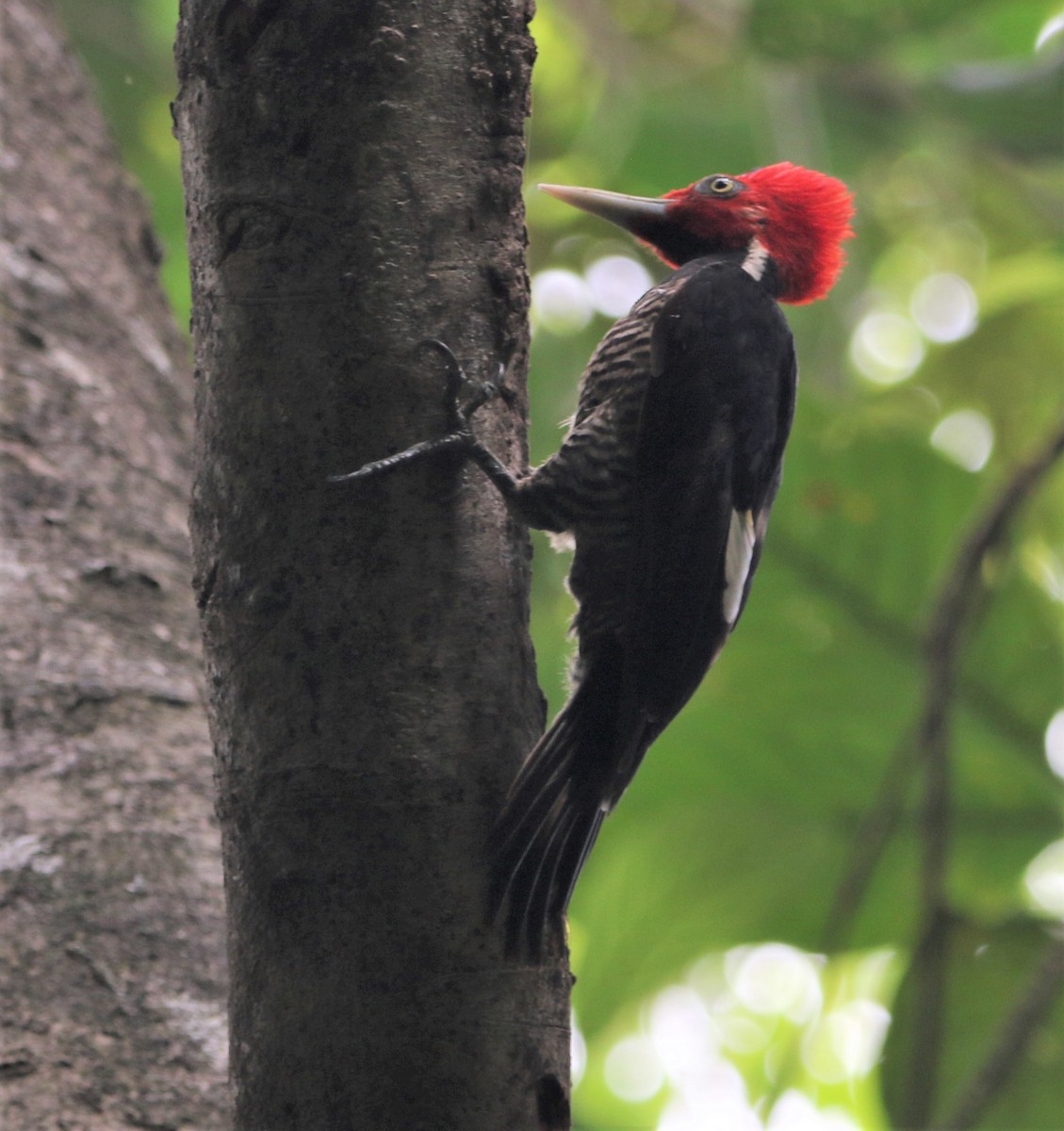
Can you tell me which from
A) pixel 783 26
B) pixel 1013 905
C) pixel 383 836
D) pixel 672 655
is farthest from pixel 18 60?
pixel 1013 905

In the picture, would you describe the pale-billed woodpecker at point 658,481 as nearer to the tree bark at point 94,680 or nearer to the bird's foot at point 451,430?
the bird's foot at point 451,430

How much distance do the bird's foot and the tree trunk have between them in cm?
1

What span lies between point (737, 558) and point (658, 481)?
193mm

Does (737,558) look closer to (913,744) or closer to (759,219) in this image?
(913,744)

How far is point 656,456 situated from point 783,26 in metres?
1.38

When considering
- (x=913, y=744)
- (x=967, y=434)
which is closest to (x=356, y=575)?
(x=913, y=744)

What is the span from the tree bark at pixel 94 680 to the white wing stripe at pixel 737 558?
0.89 meters

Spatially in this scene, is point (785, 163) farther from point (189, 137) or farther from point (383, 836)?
point (383, 836)

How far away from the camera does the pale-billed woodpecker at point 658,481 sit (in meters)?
1.72

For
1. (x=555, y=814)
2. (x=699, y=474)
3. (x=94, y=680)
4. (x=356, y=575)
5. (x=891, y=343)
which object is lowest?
(x=555, y=814)

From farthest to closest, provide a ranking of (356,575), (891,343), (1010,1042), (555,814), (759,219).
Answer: (891,343), (759,219), (1010,1042), (555,814), (356,575)

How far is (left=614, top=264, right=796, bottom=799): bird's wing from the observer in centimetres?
203

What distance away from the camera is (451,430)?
58.5 inches

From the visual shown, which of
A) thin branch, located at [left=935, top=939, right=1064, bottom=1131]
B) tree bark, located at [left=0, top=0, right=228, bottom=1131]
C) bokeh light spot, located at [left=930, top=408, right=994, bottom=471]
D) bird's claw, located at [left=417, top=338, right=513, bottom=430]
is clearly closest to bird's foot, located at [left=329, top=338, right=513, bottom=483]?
bird's claw, located at [left=417, top=338, right=513, bottom=430]
